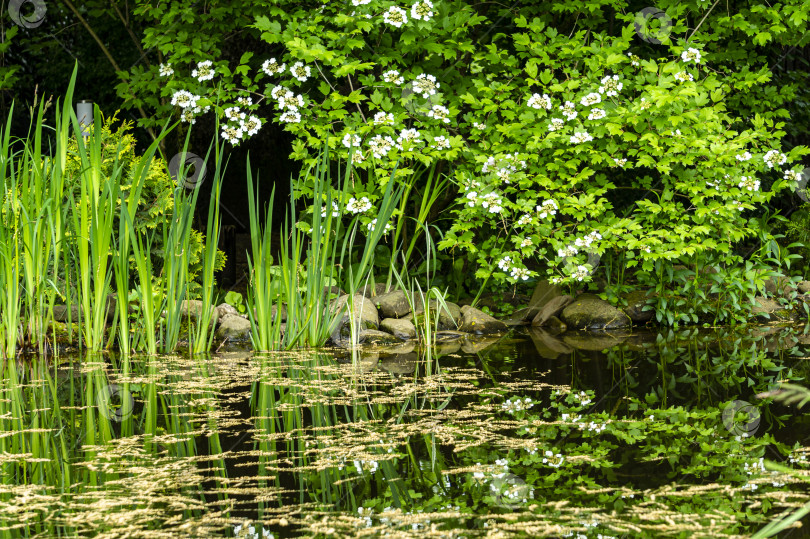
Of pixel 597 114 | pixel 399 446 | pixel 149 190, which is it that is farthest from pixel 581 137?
pixel 399 446

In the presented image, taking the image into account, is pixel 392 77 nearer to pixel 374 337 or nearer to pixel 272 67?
pixel 272 67

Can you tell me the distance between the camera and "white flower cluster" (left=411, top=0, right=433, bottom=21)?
4.81 meters

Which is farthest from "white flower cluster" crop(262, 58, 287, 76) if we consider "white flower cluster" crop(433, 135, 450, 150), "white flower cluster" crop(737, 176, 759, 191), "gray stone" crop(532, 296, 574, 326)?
"white flower cluster" crop(737, 176, 759, 191)

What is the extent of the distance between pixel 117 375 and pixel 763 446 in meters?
2.43

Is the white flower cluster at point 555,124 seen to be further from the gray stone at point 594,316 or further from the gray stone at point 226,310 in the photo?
the gray stone at point 226,310

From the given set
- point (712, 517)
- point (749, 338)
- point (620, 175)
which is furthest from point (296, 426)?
point (620, 175)

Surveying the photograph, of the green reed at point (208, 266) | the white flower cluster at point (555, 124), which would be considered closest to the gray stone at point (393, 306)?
the green reed at point (208, 266)

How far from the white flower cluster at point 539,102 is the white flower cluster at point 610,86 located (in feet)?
1.00

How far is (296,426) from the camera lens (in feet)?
8.84

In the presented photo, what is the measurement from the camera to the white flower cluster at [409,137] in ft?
16.6

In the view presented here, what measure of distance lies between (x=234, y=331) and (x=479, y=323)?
143 cm

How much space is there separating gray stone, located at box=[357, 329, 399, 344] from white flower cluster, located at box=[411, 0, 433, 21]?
1.74m

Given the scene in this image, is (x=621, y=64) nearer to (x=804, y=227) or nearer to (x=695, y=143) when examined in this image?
(x=695, y=143)

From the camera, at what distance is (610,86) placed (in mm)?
5020
